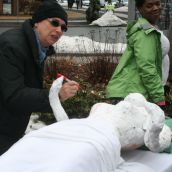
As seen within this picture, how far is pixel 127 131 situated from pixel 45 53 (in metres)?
0.82

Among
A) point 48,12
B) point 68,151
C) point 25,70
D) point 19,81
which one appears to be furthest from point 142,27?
point 68,151

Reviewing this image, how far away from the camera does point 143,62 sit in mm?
4516

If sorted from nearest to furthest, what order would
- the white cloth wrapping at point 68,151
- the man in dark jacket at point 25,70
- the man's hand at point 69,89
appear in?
the white cloth wrapping at point 68,151, the man's hand at point 69,89, the man in dark jacket at point 25,70

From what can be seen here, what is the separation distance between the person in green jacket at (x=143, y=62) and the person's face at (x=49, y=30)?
42.1 inches

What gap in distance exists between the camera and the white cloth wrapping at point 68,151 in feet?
9.13

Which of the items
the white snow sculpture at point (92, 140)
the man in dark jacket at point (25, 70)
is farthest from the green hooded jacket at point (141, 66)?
A: the man in dark jacket at point (25, 70)

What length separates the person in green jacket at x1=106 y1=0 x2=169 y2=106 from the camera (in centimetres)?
452

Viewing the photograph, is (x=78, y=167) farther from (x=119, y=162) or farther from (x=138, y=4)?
(x=138, y=4)

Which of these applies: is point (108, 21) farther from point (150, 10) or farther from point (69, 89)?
point (69, 89)

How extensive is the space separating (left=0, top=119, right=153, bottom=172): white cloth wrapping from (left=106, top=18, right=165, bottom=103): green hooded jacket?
1343 mm

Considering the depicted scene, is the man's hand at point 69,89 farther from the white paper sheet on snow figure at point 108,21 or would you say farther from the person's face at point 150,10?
the white paper sheet on snow figure at point 108,21

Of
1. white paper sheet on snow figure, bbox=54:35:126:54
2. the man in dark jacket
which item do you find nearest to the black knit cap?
the man in dark jacket

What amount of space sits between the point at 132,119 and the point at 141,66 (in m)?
0.97

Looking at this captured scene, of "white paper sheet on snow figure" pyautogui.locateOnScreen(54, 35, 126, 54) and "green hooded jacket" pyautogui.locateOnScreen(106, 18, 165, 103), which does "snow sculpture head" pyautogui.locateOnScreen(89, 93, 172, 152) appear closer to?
"green hooded jacket" pyautogui.locateOnScreen(106, 18, 165, 103)
